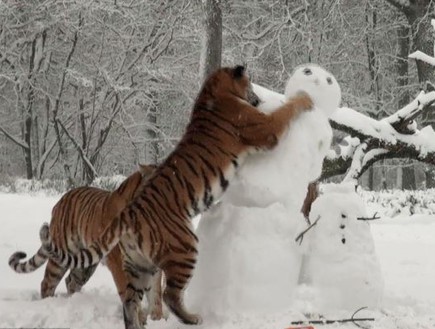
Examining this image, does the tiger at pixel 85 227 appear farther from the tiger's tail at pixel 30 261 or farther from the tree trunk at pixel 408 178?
the tree trunk at pixel 408 178

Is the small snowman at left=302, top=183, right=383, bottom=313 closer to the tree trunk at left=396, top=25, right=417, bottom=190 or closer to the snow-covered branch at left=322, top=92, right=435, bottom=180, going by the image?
the snow-covered branch at left=322, top=92, right=435, bottom=180

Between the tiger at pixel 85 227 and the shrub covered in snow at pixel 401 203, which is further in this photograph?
the shrub covered in snow at pixel 401 203

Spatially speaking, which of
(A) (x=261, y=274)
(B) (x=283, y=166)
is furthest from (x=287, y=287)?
(B) (x=283, y=166)

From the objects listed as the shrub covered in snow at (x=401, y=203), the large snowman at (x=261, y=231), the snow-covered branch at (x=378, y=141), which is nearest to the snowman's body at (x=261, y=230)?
the large snowman at (x=261, y=231)

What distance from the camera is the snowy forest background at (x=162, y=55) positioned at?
62.3ft

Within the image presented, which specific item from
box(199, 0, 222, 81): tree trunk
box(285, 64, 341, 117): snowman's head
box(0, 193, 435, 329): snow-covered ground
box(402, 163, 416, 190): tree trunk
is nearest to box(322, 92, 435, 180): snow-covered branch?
box(0, 193, 435, 329): snow-covered ground

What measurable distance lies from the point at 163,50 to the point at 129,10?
1618 mm

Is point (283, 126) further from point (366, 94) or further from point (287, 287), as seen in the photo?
point (366, 94)

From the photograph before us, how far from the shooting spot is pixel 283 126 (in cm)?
481

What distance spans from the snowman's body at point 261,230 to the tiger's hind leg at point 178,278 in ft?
1.38

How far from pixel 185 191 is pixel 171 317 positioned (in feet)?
3.39

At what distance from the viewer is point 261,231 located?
480 cm

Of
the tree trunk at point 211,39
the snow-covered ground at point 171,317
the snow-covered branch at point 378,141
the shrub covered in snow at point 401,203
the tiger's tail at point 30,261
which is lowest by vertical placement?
the snow-covered ground at point 171,317

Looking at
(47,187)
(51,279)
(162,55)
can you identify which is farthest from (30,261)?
(162,55)
